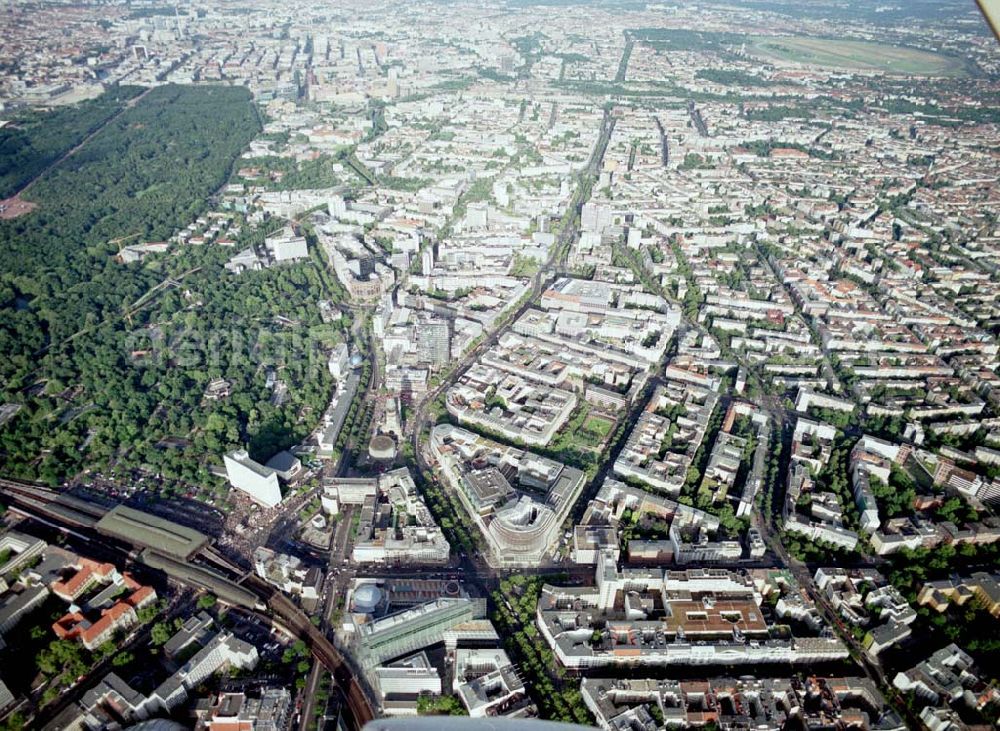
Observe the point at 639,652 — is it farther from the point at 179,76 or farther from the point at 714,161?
the point at 179,76

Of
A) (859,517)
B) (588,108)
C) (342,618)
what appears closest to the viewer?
(342,618)

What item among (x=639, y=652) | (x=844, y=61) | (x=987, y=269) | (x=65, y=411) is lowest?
(x=65, y=411)

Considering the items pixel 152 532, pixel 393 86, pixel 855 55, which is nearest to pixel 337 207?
pixel 152 532

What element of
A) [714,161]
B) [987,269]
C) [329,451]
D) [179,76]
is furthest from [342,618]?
[179,76]

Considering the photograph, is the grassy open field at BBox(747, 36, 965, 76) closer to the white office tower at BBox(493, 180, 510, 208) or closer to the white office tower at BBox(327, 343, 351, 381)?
the white office tower at BBox(493, 180, 510, 208)

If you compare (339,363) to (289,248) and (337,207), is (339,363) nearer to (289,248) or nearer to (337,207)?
(289,248)

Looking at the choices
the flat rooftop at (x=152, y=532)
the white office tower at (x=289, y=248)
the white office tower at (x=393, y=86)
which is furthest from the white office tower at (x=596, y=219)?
the white office tower at (x=393, y=86)
